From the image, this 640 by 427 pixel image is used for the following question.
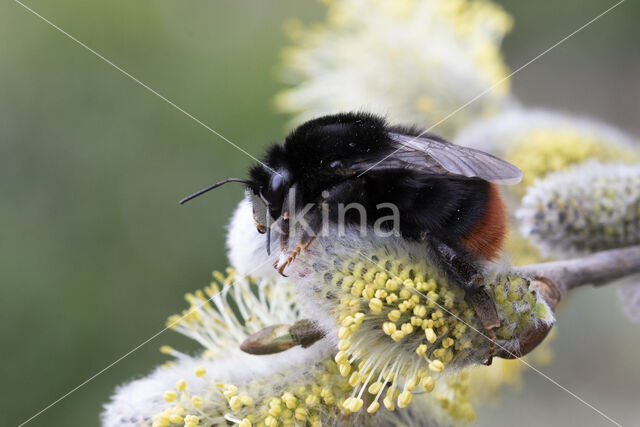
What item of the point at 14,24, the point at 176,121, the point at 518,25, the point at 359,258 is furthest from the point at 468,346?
the point at 518,25

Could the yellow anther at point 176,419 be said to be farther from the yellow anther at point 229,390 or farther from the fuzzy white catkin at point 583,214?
the fuzzy white catkin at point 583,214

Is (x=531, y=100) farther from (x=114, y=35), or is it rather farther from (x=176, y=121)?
(x=114, y=35)

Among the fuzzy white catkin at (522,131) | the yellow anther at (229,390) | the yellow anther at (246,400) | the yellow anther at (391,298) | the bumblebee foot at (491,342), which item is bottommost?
the bumblebee foot at (491,342)

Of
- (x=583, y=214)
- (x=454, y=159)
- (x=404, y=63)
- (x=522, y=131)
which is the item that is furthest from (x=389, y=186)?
(x=404, y=63)

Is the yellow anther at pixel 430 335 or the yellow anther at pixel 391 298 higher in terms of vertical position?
the yellow anther at pixel 391 298

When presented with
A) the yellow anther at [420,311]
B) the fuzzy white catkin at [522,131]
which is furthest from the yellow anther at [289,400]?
the fuzzy white catkin at [522,131]

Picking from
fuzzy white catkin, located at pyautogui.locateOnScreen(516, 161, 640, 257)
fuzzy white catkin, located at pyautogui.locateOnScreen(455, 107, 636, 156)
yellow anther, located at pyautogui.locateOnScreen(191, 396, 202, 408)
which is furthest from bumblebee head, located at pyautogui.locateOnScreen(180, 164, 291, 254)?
fuzzy white catkin, located at pyautogui.locateOnScreen(455, 107, 636, 156)
